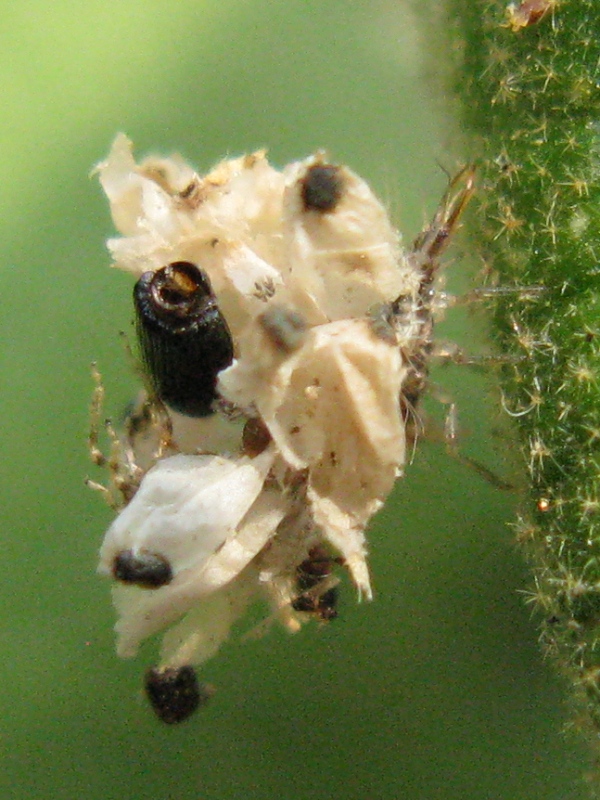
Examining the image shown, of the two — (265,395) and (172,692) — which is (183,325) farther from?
(172,692)

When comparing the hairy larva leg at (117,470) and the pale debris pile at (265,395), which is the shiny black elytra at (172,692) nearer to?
the pale debris pile at (265,395)

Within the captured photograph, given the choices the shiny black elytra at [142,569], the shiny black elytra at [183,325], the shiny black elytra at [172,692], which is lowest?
the shiny black elytra at [172,692]

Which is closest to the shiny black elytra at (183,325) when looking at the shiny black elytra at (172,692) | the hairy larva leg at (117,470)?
the hairy larva leg at (117,470)

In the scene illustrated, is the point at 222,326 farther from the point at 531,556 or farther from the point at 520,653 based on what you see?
the point at 520,653

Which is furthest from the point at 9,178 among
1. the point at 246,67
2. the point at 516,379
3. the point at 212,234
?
the point at 516,379

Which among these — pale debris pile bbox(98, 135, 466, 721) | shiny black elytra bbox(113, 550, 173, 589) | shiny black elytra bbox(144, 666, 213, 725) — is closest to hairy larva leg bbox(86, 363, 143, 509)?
pale debris pile bbox(98, 135, 466, 721)

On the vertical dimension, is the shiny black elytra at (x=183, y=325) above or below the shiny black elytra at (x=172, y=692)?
above
